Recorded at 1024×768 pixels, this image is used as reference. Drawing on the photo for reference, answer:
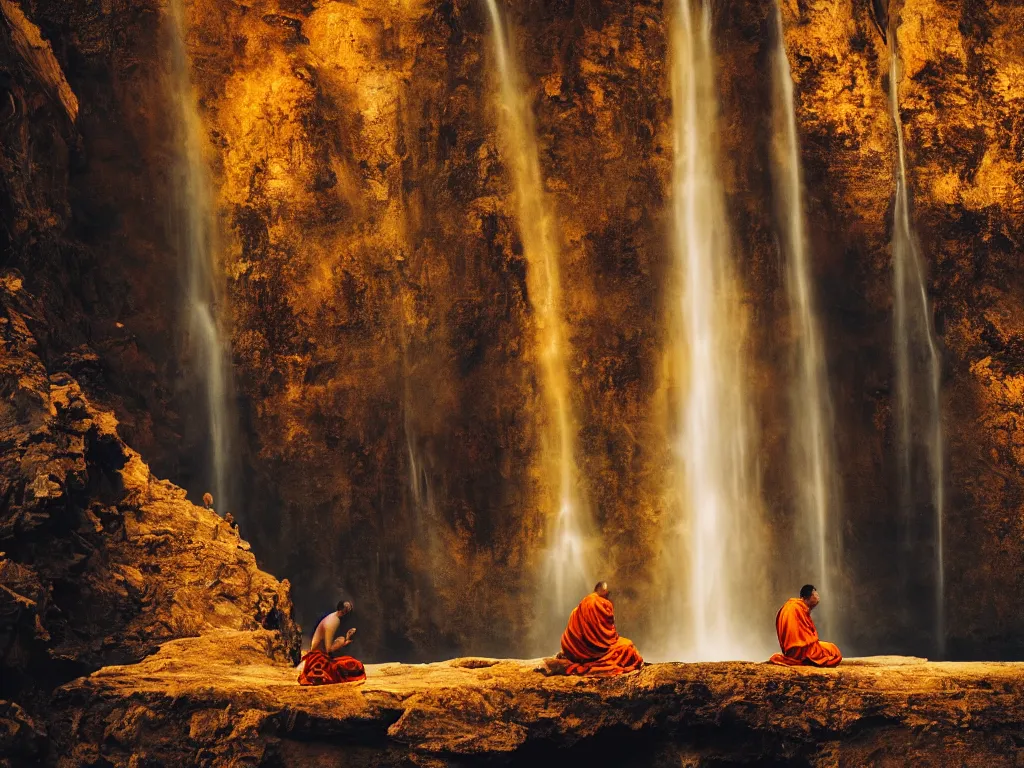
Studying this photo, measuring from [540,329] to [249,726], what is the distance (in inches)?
612

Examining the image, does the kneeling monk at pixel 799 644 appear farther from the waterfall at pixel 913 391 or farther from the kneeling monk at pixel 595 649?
the waterfall at pixel 913 391

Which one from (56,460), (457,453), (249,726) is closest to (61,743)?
(249,726)

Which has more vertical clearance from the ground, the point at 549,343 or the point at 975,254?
the point at 975,254

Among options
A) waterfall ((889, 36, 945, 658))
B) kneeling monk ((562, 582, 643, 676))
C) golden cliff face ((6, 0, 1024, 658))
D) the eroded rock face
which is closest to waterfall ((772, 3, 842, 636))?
golden cliff face ((6, 0, 1024, 658))

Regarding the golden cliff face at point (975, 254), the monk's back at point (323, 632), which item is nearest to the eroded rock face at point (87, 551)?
the monk's back at point (323, 632)

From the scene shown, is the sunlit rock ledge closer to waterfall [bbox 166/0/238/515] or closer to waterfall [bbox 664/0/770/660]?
waterfall [bbox 166/0/238/515]

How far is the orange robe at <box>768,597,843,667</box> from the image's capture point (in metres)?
18.7

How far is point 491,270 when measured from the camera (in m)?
30.5

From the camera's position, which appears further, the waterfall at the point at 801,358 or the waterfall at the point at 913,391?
the waterfall at the point at 801,358

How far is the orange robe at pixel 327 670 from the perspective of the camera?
18016mm

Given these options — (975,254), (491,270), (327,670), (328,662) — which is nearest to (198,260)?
(491,270)

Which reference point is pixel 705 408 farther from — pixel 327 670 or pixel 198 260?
pixel 327 670

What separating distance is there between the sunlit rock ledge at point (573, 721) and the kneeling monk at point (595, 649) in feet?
1.88

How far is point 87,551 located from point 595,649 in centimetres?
839
